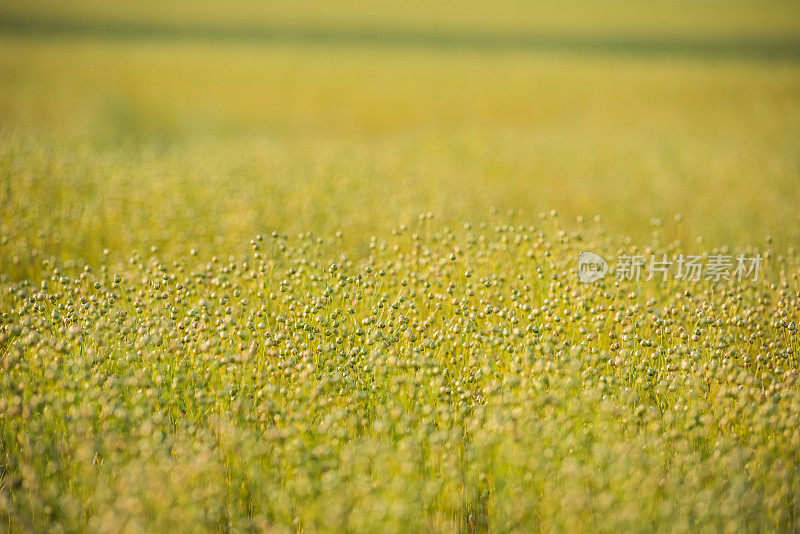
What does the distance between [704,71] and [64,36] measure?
32997mm

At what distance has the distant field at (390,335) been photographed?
3.24 metres

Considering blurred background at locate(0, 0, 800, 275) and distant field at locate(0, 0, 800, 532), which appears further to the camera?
blurred background at locate(0, 0, 800, 275)

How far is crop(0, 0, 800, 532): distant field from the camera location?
324cm

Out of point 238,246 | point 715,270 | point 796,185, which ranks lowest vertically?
point 238,246

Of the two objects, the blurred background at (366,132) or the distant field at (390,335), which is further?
the blurred background at (366,132)

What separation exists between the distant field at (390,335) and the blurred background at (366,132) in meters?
0.10

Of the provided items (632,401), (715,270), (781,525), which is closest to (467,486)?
(632,401)

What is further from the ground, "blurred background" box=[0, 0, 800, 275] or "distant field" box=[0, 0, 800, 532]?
"blurred background" box=[0, 0, 800, 275]

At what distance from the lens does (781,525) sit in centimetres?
327

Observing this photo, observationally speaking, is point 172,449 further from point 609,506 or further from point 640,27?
point 640,27

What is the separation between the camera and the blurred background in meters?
8.46

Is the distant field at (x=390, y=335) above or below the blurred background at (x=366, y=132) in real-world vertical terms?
below

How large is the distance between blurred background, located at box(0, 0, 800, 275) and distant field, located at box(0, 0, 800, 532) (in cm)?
10

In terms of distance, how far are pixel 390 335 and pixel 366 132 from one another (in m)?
13.7
